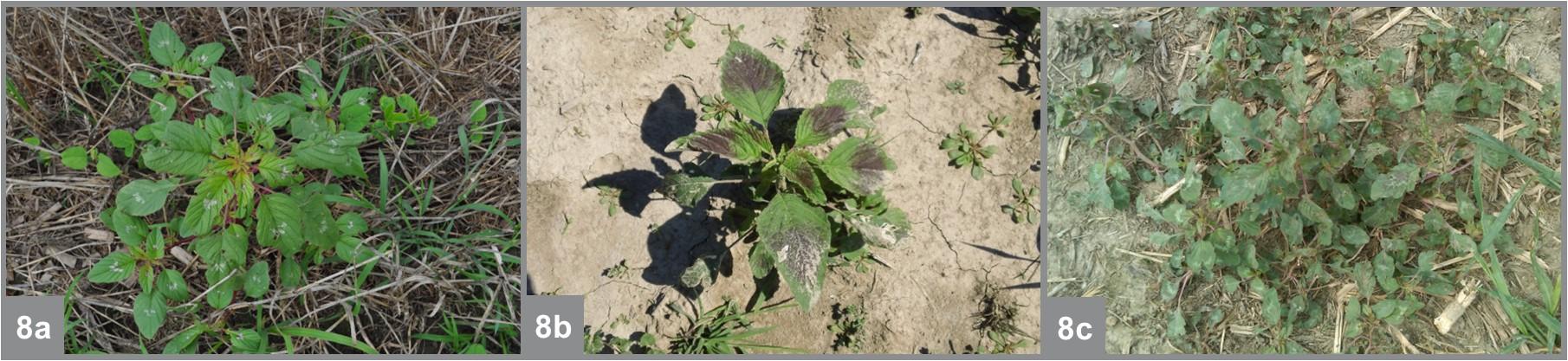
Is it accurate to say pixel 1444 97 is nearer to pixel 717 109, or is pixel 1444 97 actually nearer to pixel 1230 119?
pixel 1230 119

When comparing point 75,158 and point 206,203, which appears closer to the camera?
point 206,203

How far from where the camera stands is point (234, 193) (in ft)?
7.73

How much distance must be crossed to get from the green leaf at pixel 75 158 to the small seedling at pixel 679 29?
180cm

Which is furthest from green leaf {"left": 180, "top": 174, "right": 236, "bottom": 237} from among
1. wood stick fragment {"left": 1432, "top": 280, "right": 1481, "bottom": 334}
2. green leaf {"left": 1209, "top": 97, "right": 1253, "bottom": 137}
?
wood stick fragment {"left": 1432, "top": 280, "right": 1481, "bottom": 334}

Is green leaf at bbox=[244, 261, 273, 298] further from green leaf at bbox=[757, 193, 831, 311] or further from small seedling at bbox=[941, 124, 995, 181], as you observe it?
small seedling at bbox=[941, 124, 995, 181]

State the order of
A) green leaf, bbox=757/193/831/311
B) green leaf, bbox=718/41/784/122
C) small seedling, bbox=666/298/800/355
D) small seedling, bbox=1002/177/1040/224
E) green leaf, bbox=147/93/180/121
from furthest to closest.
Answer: small seedling, bbox=1002/177/1040/224 < small seedling, bbox=666/298/800/355 < green leaf, bbox=147/93/180/121 < green leaf, bbox=718/41/784/122 < green leaf, bbox=757/193/831/311

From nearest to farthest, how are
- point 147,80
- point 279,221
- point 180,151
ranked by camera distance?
point 180,151 → point 279,221 → point 147,80

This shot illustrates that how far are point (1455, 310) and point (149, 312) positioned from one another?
396cm

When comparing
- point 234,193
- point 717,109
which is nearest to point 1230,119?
point 717,109

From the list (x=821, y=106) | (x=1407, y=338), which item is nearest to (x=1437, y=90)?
(x=1407, y=338)

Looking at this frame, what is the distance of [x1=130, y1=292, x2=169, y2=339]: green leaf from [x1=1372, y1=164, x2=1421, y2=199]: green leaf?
3.53 metres

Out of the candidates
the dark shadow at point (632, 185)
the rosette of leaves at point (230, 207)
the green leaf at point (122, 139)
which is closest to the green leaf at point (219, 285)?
the rosette of leaves at point (230, 207)

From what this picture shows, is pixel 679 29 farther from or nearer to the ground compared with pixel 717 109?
farther from the ground

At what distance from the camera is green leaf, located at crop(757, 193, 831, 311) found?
2.19 metres
